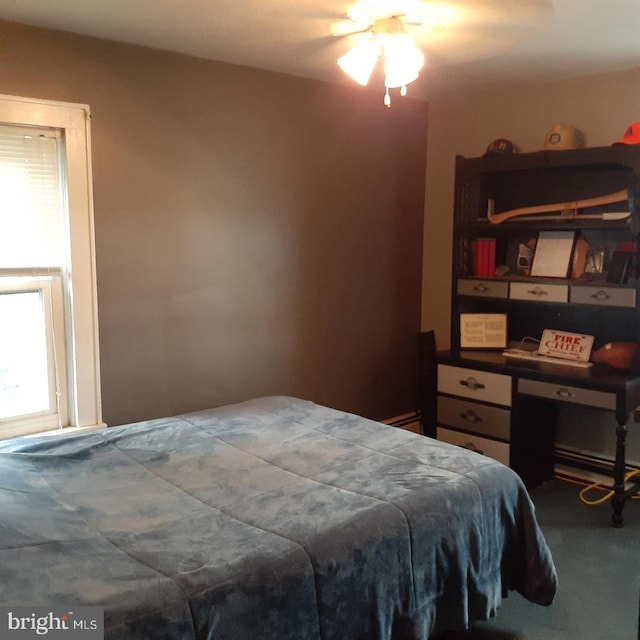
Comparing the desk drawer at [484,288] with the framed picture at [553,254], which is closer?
the framed picture at [553,254]

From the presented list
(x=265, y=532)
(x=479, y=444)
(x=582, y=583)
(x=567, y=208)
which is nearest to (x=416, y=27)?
(x=567, y=208)

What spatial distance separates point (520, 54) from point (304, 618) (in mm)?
2487

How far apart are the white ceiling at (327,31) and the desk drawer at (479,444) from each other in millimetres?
1846

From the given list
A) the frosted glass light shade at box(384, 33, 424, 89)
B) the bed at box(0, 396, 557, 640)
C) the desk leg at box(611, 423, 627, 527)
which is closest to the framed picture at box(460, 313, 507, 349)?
the desk leg at box(611, 423, 627, 527)

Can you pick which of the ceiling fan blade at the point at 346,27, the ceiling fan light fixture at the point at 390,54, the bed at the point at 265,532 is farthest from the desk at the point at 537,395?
the ceiling fan blade at the point at 346,27

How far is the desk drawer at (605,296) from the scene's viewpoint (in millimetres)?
3096

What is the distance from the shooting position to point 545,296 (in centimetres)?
338

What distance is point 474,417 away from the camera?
3.50 meters

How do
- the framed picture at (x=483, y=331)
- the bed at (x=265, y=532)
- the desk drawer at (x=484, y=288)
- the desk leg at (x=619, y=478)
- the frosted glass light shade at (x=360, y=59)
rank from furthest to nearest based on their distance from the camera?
the framed picture at (x=483, y=331), the desk drawer at (x=484, y=288), the desk leg at (x=619, y=478), the frosted glass light shade at (x=360, y=59), the bed at (x=265, y=532)

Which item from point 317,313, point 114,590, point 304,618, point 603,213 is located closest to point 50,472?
point 114,590

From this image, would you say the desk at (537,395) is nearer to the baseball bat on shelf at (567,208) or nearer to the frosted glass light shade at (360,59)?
the baseball bat on shelf at (567,208)

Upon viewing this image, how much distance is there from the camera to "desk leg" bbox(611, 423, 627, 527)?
3.03m

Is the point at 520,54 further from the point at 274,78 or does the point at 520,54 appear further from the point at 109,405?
the point at 109,405

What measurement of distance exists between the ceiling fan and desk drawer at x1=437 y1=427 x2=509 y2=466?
184cm
